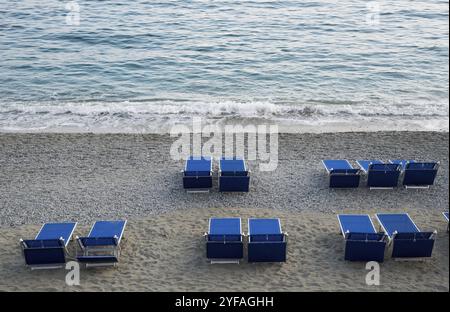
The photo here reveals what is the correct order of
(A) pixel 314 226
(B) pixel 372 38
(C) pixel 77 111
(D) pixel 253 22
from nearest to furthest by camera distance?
(A) pixel 314 226 → (C) pixel 77 111 → (B) pixel 372 38 → (D) pixel 253 22

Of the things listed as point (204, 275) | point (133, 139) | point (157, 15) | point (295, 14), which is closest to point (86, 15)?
point (157, 15)

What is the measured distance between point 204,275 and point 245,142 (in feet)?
23.7

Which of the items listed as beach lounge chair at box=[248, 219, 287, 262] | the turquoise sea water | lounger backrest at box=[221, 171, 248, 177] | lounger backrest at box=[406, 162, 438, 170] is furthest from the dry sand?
the turquoise sea water

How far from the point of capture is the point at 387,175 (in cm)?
1195

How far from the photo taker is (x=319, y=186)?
12.4m

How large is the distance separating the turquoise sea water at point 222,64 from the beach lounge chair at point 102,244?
742cm

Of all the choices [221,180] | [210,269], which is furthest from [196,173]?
[210,269]

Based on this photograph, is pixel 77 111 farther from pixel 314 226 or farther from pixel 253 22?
pixel 253 22

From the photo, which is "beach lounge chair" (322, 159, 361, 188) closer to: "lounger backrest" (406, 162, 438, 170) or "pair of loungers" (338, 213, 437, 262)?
"lounger backrest" (406, 162, 438, 170)

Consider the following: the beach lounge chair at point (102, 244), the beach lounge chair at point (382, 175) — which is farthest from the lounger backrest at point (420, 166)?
the beach lounge chair at point (102, 244)

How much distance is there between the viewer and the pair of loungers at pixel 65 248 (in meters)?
9.02

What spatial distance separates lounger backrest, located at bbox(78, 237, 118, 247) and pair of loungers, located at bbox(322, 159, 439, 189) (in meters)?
5.43

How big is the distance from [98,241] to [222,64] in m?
19.3

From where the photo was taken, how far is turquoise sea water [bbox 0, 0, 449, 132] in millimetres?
19594
